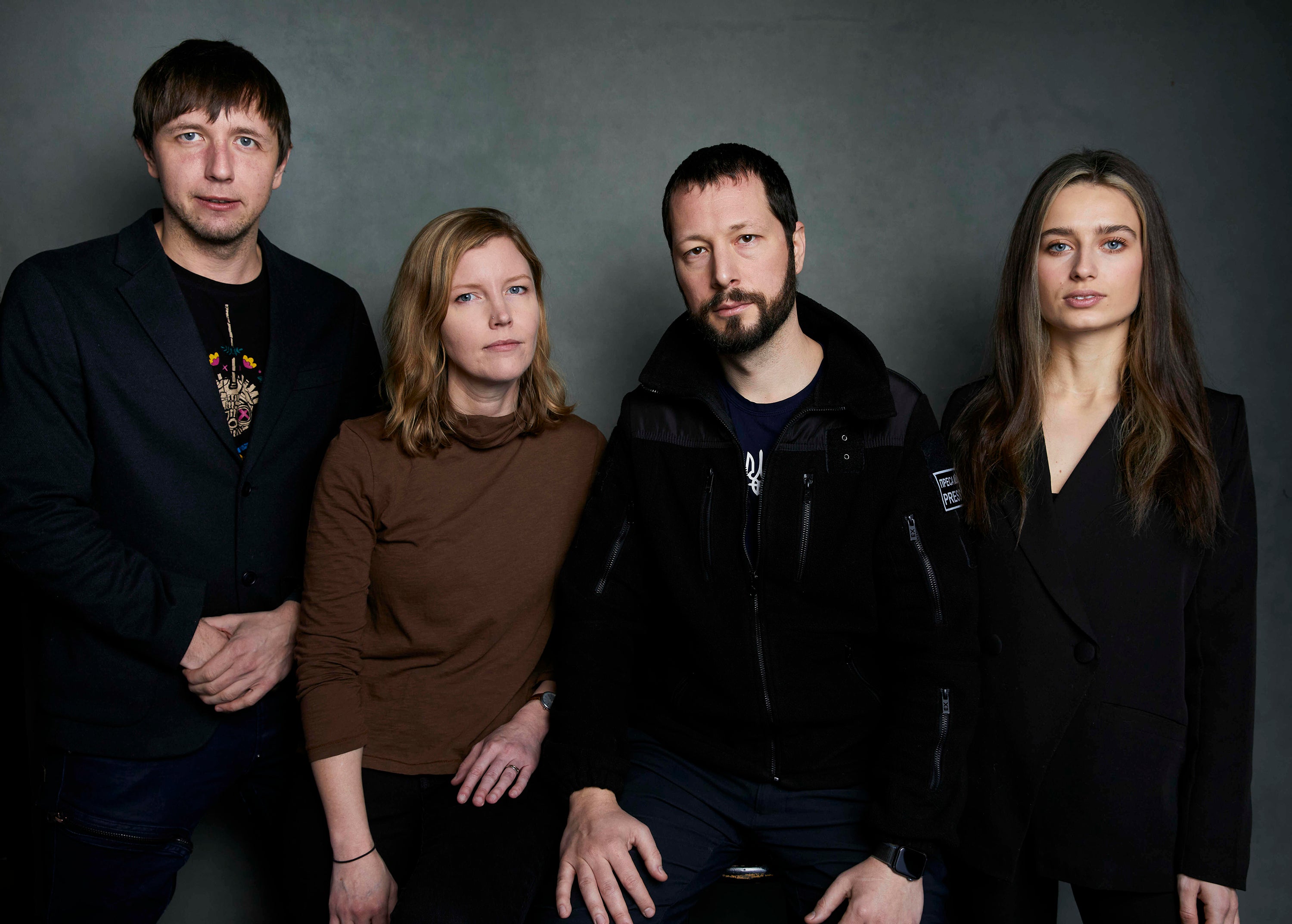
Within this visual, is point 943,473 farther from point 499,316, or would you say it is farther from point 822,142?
point 822,142

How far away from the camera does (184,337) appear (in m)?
2.01

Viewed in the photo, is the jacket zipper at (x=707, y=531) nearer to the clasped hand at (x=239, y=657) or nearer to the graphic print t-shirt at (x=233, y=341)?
the clasped hand at (x=239, y=657)

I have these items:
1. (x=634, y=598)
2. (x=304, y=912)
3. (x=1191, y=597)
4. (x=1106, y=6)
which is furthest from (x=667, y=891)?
(x=1106, y=6)

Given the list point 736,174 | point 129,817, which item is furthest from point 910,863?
point 129,817

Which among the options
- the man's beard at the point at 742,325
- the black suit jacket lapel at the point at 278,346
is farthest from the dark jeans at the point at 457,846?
the man's beard at the point at 742,325

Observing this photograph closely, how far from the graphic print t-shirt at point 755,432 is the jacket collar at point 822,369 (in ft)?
0.18

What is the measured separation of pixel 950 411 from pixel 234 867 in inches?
98.7

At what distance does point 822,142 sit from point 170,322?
199 centimetres

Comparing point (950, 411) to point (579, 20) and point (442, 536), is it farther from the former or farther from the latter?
point (579, 20)

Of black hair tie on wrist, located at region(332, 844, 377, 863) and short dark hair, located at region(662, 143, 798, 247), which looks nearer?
black hair tie on wrist, located at region(332, 844, 377, 863)

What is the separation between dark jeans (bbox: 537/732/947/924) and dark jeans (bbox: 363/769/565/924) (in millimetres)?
111

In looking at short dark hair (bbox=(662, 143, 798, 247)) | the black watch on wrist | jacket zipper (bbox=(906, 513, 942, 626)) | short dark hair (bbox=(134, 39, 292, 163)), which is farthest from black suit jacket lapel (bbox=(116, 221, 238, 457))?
the black watch on wrist

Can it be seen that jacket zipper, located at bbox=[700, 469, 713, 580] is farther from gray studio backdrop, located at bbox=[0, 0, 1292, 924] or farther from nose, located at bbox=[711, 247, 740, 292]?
gray studio backdrop, located at bbox=[0, 0, 1292, 924]

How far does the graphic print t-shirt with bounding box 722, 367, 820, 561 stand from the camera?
78.5 inches
